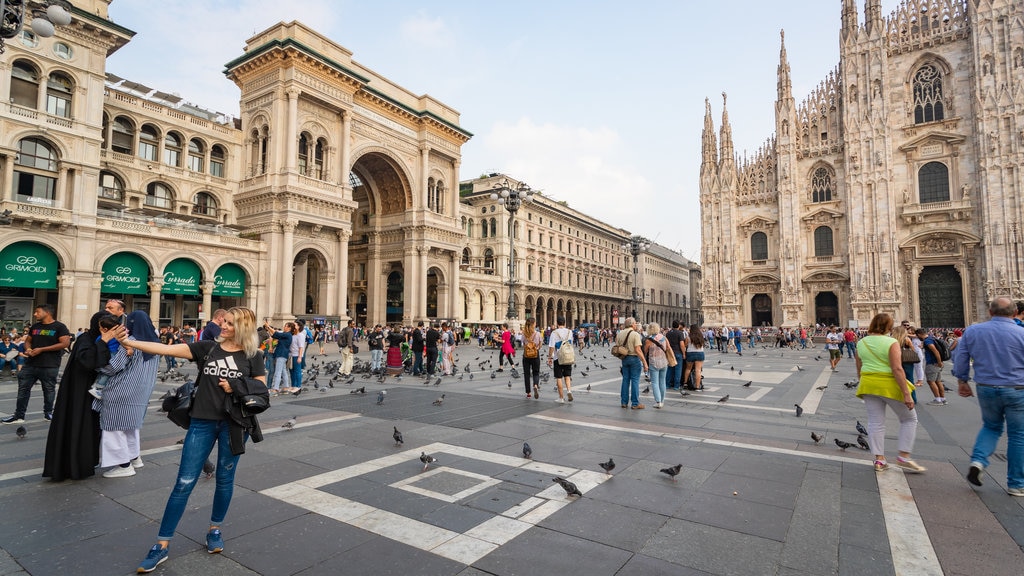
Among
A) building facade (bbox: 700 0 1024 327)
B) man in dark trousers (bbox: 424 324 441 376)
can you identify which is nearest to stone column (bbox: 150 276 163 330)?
man in dark trousers (bbox: 424 324 441 376)

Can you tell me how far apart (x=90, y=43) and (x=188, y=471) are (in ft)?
107

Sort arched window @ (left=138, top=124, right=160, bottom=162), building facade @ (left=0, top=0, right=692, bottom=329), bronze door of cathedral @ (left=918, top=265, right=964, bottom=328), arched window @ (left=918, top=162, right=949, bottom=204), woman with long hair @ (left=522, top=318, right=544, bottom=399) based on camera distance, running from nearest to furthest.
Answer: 1. woman with long hair @ (left=522, top=318, right=544, bottom=399)
2. building facade @ (left=0, top=0, right=692, bottom=329)
3. arched window @ (left=138, top=124, right=160, bottom=162)
4. bronze door of cathedral @ (left=918, top=265, right=964, bottom=328)
5. arched window @ (left=918, top=162, right=949, bottom=204)

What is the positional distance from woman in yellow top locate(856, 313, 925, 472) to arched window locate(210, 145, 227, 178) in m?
39.0

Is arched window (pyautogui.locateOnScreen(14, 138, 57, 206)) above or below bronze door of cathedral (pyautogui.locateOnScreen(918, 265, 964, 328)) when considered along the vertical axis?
above

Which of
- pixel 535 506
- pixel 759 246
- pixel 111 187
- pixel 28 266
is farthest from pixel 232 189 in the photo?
pixel 759 246

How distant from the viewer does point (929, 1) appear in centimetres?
3994

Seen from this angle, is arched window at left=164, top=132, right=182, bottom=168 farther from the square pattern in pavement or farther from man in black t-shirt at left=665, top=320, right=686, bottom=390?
the square pattern in pavement

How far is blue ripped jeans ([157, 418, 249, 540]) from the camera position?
325 cm

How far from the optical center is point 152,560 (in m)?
3.16

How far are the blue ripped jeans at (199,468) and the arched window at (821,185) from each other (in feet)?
161

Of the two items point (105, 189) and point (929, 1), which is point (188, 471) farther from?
point (929, 1)

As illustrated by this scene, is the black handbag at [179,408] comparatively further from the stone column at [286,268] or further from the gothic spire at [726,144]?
the gothic spire at [726,144]

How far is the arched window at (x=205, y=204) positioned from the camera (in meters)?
33.4

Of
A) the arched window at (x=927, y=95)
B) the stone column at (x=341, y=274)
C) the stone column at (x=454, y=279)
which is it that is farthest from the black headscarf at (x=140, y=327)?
the arched window at (x=927, y=95)
